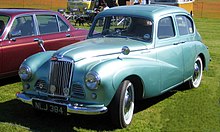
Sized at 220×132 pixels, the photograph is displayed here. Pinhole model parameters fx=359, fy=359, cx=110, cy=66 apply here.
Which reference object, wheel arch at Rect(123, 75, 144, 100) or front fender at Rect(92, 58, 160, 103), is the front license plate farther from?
wheel arch at Rect(123, 75, 144, 100)

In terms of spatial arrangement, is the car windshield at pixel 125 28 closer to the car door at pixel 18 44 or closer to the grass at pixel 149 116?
the grass at pixel 149 116

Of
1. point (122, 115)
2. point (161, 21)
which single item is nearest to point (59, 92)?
point (122, 115)

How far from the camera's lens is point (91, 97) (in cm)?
497

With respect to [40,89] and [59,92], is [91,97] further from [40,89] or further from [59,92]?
[40,89]

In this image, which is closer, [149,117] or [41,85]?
[41,85]

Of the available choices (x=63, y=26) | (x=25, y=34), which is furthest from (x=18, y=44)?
(x=63, y=26)

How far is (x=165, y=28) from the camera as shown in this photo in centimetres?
661

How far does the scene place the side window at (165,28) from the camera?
21.0 feet

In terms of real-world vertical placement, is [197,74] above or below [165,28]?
below

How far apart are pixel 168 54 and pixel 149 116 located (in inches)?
47.3

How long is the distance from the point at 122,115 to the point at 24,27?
3760 millimetres

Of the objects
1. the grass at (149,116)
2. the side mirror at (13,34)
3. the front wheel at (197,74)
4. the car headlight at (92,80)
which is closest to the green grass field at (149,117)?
the grass at (149,116)

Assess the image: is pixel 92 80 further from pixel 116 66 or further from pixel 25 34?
pixel 25 34

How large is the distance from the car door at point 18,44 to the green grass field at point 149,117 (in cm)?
54
